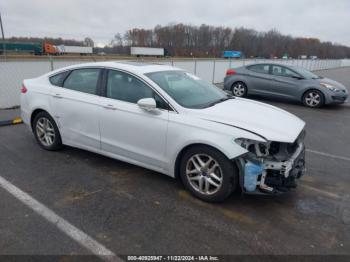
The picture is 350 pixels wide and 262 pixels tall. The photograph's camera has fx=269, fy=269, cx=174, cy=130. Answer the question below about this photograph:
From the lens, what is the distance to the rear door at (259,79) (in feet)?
33.8

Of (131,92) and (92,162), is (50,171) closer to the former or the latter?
(92,162)

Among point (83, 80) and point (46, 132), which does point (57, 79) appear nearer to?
point (83, 80)

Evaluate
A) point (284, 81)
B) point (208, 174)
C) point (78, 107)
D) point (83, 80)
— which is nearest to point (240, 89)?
point (284, 81)

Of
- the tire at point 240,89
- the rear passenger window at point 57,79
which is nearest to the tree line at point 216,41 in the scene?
the tire at point 240,89

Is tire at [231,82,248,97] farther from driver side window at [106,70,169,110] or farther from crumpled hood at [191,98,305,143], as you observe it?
driver side window at [106,70,169,110]

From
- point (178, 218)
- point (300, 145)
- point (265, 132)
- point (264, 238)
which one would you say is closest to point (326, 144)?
point (300, 145)

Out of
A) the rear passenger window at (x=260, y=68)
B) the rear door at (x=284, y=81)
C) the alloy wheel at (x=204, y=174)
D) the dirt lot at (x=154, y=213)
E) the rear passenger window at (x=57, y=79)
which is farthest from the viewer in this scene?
the rear passenger window at (x=260, y=68)

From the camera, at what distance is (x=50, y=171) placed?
3.91 meters

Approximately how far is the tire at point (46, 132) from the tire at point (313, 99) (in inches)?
336

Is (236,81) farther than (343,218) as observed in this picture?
Yes

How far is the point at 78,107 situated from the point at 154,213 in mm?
2047

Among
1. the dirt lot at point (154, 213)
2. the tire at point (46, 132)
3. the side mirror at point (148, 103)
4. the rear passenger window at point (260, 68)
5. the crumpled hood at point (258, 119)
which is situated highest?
the rear passenger window at point (260, 68)

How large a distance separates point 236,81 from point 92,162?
811 centimetres

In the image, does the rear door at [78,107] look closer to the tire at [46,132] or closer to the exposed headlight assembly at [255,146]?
the tire at [46,132]
